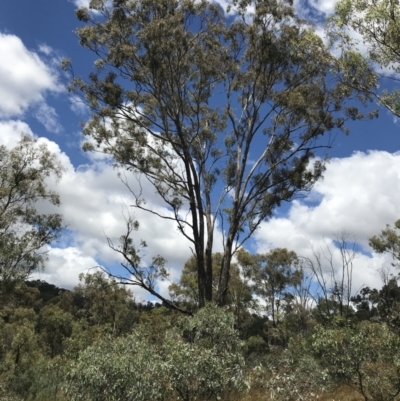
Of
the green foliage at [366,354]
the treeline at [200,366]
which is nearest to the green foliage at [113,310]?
the treeline at [200,366]

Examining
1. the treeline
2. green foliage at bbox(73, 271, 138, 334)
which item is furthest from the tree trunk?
green foliage at bbox(73, 271, 138, 334)

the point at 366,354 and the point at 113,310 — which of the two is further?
the point at 113,310

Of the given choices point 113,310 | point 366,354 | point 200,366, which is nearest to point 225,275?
point 366,354

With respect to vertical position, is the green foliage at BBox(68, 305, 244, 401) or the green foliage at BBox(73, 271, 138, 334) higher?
the green foliage at BBox(73, 271, 138, 334)

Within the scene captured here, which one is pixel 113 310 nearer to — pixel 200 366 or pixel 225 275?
pixel 225 275

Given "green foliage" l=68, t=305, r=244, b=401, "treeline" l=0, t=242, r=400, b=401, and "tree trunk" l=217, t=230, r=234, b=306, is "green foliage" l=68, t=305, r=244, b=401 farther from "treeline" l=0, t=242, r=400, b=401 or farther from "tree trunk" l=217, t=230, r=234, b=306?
"tree trunk" l=217, t=230, r=234, b=306

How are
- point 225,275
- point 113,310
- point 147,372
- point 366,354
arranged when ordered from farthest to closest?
point 113,310
point 225,275
point 366,354
point 147,372

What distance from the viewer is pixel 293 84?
49.6 ft

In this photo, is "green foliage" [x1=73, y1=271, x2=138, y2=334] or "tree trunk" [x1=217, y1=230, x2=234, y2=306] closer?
"tree trunk" [x1=217, y1=230, x2=234, y2=306]

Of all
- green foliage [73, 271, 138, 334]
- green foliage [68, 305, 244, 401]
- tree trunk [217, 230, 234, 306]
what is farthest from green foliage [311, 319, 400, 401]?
green foliage [73, 271, 138, 334]

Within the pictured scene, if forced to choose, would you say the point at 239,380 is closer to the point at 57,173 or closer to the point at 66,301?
the point at 57,173

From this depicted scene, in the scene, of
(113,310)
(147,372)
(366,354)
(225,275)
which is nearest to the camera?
(147,372)

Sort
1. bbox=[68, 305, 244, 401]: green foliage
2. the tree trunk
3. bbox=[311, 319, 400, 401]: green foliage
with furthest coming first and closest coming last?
the tree trunk, bbox=[311, 319, 400, 401]: green foliage, bbox=[68, 305, 244, 401]: green foliage

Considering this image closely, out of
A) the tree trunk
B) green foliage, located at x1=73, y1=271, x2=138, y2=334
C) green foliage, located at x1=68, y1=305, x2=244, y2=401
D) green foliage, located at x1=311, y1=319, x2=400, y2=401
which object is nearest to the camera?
green foliage, located at x1=68, y1=305, x2=244, y2=401
